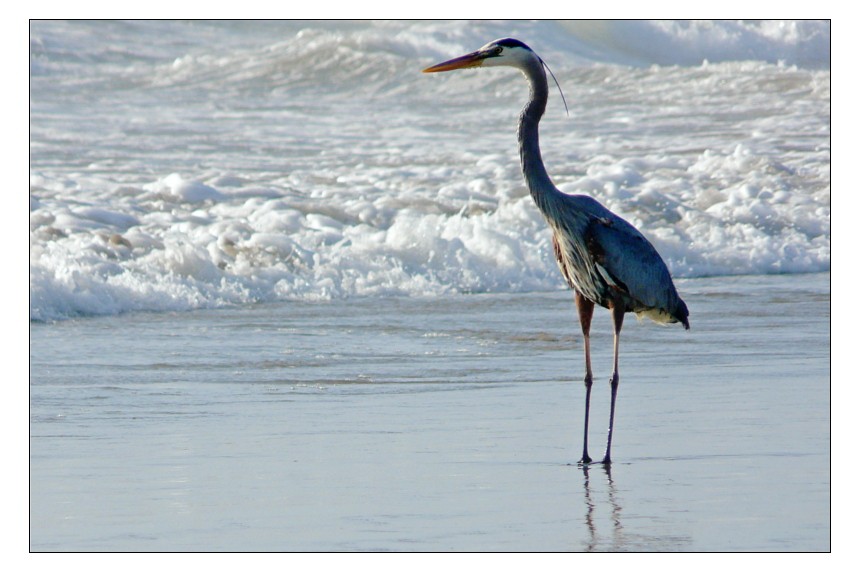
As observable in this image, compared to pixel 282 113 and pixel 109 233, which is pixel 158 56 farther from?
pixel 109 233

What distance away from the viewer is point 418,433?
597 cm

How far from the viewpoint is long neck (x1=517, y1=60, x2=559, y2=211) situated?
6164 mm

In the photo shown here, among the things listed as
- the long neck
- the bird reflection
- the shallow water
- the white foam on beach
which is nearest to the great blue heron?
the long neck

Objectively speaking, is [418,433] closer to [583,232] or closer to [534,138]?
[583,232]

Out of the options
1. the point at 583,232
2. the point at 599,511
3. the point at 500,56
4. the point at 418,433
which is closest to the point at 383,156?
the point at 500,56

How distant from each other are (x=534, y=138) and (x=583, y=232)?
482mm

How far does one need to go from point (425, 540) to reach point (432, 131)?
15786 mm

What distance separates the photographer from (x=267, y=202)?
46.1 feet

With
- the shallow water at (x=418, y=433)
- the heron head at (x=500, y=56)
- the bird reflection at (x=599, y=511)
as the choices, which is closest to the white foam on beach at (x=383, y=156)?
the shallow water at (x=418, y=433)

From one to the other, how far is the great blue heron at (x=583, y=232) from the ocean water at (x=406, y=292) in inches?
25.2

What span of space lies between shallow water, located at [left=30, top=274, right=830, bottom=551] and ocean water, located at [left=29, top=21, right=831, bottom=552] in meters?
0.02

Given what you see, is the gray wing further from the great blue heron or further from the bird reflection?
the bird reflection

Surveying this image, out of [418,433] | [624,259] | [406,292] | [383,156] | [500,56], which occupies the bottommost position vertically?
[418,433]

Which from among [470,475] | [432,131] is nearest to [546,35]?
[432,131]
